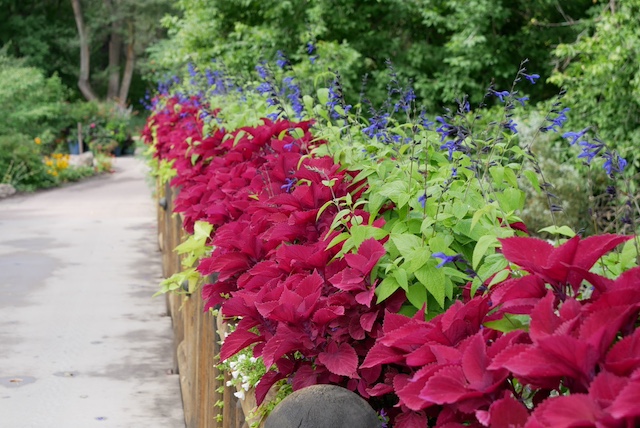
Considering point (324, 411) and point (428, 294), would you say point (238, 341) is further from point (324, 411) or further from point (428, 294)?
point (324, 411)

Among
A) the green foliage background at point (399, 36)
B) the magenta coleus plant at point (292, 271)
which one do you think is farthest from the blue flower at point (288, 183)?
the green foliage background at point (399, 36)

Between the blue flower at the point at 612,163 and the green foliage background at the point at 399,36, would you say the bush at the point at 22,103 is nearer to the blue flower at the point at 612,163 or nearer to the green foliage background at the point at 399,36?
the green foliage background at the point at 399,36

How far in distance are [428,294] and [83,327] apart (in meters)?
5.26

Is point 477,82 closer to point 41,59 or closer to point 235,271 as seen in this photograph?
point 235,271

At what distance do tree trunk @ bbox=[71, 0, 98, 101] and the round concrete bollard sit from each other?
37.9 meters

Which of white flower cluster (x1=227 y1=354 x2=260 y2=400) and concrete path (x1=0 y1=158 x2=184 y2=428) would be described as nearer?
white flower cluster (x1=227 y1=354 x2=260 y2=400)

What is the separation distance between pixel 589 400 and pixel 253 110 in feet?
15.0

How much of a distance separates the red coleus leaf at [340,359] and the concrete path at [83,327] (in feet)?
10.5

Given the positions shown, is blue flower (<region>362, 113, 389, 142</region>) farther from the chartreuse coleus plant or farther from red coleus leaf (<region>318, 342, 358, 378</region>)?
red coleus leaf (<region>318, 342, 358, 378</region>)

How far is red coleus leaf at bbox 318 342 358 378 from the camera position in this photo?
2.11 m

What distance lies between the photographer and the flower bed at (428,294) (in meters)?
1.46

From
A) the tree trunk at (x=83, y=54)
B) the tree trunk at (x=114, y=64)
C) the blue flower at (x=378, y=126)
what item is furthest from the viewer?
the tree trunk at (x=114, y=64)

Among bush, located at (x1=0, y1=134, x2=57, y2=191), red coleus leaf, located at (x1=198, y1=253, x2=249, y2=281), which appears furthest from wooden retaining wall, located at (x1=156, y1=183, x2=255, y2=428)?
bush, located at (x1=0, y1=134, x2=57, y2=191)

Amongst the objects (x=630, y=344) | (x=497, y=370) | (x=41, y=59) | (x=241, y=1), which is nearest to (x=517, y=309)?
(x=497, y=370)
